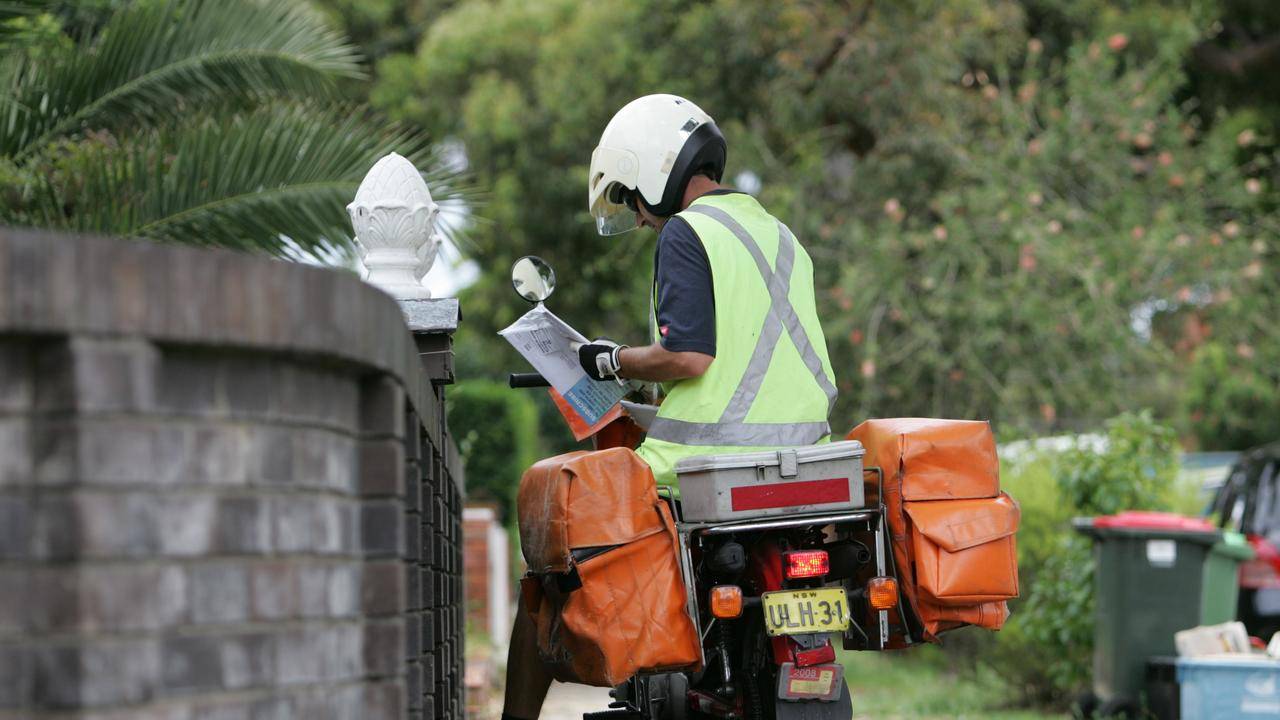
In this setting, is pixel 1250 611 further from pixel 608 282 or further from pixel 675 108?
pixel 608 282

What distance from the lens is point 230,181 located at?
26.8 feet

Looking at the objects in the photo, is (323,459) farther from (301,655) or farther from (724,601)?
(724,601)

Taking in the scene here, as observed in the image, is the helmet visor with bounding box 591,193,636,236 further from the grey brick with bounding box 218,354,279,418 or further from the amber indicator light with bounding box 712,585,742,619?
the grey brick with bounding box 218,354,279,418

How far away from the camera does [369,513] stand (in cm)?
296

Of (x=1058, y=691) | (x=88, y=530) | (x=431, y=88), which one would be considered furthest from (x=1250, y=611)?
(x=431, y=88)

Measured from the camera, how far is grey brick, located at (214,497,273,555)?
250cm

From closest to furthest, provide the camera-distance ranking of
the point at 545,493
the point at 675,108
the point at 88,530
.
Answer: the point at 88,530 < the point at 545,493 < the point at 675,108

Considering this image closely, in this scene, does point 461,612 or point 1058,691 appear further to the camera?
point 1058,691

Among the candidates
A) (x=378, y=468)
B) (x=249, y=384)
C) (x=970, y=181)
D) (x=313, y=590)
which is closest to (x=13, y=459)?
(x=249, y=384)

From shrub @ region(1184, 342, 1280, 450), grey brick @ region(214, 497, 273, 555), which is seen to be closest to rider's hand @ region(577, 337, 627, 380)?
grey brick @ region(214, 497, 273, 555)

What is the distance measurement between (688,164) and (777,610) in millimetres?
1378

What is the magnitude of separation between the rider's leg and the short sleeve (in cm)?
88

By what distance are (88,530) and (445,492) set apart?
9.40ft

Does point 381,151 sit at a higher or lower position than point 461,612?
higher
